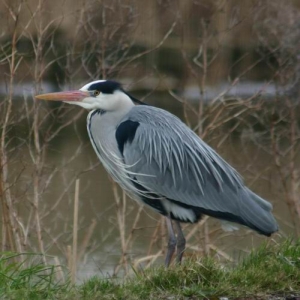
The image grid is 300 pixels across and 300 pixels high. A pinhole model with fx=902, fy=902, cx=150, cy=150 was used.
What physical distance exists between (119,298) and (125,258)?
320cm

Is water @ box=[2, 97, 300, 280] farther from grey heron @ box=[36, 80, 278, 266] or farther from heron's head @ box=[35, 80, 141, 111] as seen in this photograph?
heron's head @ box=[35, 80, 141, 111]

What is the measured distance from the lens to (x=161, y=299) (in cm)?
379

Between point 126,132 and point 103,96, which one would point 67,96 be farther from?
point 126,132

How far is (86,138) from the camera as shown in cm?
1075

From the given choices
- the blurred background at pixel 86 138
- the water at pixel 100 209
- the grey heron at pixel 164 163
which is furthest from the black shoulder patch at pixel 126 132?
the water at pixel 100 209

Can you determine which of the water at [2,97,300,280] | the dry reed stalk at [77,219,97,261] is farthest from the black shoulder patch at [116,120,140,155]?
the water at [2,97,300,280]

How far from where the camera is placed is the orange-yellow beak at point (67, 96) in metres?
5.48

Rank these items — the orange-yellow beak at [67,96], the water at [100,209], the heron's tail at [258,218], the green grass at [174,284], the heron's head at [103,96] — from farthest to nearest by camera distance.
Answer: the water at [100,209], the heron's head at [103,96], the orange-yellow beak at [67,96], the heron's tail at [258,218], the green grass at [174,284]

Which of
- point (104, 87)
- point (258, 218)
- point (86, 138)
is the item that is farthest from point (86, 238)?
point (86, 138)

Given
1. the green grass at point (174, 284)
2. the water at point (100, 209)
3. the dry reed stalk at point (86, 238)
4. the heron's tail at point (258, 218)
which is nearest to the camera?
the green grass at point (174, 284)

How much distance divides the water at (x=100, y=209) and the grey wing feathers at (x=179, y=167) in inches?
59.5

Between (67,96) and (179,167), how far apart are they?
2.68ft

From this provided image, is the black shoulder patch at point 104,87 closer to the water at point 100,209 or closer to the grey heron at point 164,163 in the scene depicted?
the grey heron at point 164,163

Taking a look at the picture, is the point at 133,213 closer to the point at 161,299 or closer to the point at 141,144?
the point at 141,144
